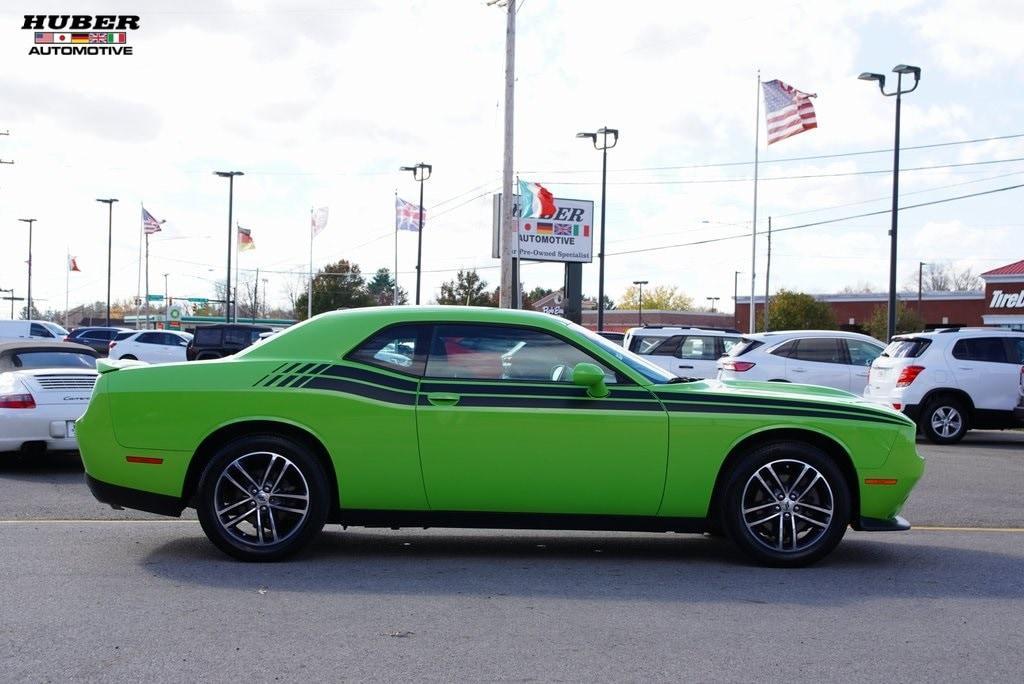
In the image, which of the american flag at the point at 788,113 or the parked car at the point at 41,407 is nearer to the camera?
the parked car at the point at 41,407

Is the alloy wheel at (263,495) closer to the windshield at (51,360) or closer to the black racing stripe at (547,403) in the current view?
the black racing stripe at (547,403)

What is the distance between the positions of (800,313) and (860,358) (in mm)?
43482

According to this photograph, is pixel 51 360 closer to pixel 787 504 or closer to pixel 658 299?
pixel 787 504

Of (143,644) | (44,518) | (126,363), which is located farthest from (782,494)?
(44,518)

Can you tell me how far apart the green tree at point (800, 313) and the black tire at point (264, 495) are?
5550cm

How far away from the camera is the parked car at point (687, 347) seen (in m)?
21.0

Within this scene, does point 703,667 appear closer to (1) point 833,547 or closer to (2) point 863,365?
(1) point 833,547

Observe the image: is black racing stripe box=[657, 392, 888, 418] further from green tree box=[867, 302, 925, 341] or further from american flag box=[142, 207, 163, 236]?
american flag box=[142, 207, 163, 236]

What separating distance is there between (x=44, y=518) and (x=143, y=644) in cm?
387

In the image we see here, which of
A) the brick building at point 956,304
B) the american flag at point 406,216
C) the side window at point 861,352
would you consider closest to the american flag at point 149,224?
the american flag at point 406,216

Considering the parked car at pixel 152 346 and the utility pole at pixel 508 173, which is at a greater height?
the utility pole at pixel 508 173

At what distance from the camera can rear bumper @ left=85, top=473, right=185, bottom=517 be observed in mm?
6719

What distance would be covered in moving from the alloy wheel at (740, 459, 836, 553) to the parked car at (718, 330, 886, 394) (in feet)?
36.6

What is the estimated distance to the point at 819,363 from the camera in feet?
59.4
